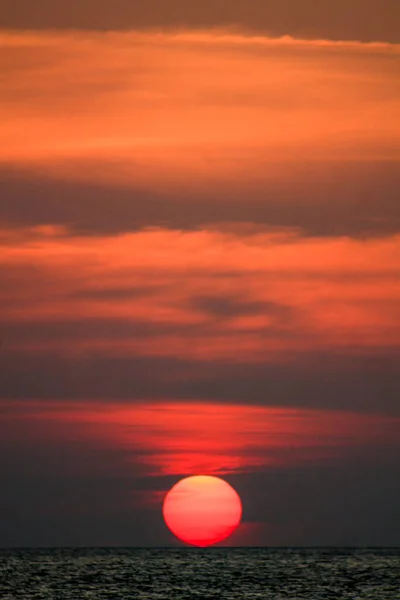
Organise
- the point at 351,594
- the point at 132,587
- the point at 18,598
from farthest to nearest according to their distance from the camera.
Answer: the point at 132,587
the point at 351,594
the point at 18,598

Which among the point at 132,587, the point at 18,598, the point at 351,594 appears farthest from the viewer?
the point at 132,587

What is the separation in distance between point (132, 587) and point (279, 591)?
2176 cm

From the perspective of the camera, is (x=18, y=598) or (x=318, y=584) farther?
(x=318, y=584)

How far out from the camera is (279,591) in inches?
7096

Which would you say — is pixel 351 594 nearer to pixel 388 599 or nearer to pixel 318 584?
pixel 388 599

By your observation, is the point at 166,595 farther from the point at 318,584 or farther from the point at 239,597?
the point at 318,584

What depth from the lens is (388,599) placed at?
164875 millimetres

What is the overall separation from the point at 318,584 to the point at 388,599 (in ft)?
106

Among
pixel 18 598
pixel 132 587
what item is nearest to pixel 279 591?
pixel 132 587

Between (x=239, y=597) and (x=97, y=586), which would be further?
(x=97, y=586)

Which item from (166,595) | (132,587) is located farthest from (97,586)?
(166,595)

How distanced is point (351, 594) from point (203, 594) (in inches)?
749

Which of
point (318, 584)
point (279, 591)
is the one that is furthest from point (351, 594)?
point (318, 584)

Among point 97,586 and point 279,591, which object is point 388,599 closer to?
point 279,591
